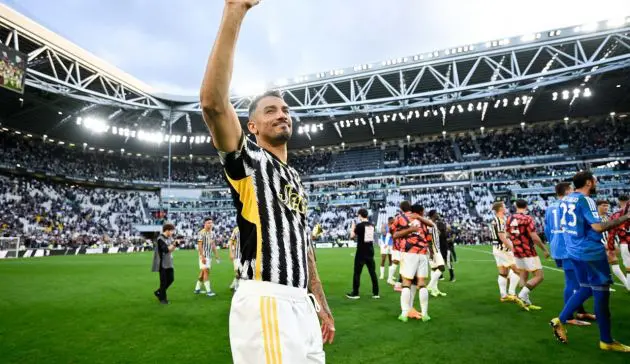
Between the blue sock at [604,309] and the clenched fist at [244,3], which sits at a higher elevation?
the clenched fist at [244,3]

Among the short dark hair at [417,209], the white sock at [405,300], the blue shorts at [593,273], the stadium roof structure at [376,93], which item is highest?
the stadium roof structure at [376,93]

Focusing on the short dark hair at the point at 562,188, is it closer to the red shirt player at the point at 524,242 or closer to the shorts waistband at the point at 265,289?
the red shirt player at the point at 524,242

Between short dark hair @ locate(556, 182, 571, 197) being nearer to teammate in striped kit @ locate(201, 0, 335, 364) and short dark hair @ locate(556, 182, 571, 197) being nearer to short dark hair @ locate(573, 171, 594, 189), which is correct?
short dark hair @ locate(573, 171, 594, 189)

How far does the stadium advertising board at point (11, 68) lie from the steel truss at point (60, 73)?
1844mm

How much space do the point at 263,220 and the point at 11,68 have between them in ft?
88.4

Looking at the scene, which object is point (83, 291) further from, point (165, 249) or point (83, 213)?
point (83, 213)

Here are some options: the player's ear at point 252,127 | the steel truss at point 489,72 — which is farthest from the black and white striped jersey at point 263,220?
the steel truss at point 489,72

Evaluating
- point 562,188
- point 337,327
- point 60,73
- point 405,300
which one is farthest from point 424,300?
point 60,73

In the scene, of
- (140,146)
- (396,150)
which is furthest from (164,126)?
(396,150)

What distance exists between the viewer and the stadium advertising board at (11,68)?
2041 cm

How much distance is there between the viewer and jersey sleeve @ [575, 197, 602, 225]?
4957 millimetres

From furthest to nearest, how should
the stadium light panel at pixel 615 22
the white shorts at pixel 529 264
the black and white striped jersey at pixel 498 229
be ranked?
the stadium light panel at pixel 615 22 → the black and white striped jersey at pixel 498 229 → the white shorts at pixel 529 264

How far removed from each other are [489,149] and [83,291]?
4860cm

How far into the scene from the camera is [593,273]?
501 cm
